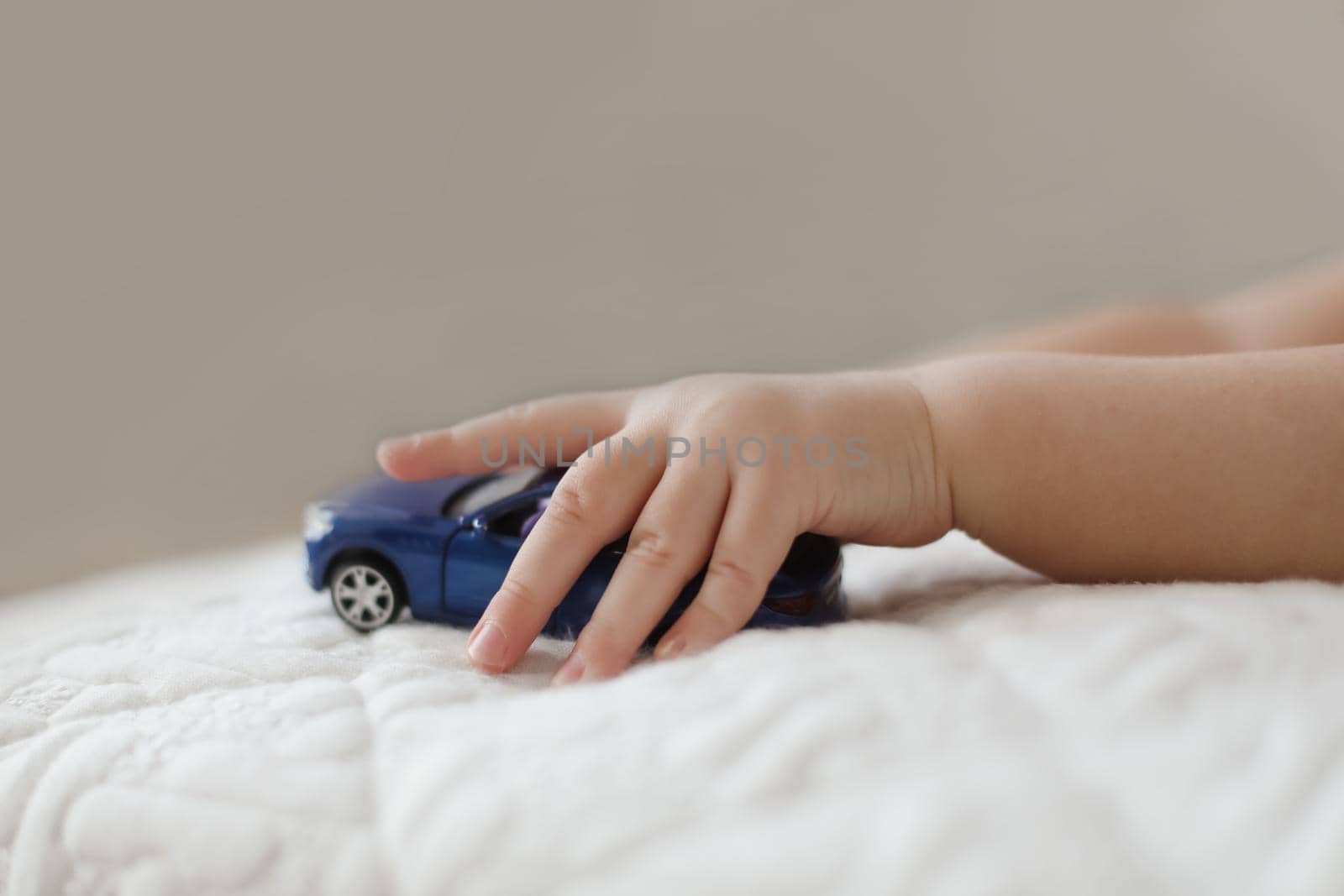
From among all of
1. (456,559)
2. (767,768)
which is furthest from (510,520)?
(767,768)

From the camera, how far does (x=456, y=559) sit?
592mm

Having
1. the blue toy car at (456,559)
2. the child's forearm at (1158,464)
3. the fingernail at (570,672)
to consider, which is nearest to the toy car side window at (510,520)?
the blue toy car at (456,559)

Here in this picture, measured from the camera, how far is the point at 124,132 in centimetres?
114

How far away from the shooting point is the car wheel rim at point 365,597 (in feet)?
2.02

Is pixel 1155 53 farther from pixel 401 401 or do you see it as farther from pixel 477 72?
pixel 401 401

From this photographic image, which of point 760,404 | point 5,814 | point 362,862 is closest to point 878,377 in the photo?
point 760,404

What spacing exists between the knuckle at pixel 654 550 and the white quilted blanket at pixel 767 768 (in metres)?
0.06

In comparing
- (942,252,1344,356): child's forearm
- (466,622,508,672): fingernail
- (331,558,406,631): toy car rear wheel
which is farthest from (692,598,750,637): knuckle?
(942,252,1344,356): child's forearm

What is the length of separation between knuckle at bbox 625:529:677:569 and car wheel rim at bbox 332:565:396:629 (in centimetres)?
17

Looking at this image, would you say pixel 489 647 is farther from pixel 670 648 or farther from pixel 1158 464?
pixel 1158 464

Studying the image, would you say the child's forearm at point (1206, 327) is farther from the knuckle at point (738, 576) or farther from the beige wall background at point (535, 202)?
the knuckle at point (738, 576)

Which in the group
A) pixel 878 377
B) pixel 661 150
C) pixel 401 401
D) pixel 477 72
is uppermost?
pixel 477 72

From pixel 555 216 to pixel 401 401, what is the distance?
1.12 ft

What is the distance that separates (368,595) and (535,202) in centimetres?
90
